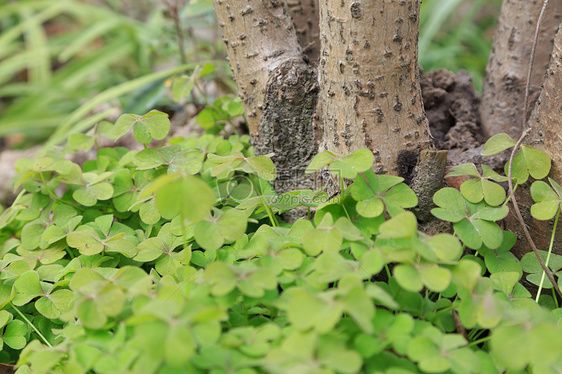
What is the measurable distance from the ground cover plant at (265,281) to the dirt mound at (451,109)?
320 mm

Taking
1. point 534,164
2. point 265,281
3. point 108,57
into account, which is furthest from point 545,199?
point 108,57

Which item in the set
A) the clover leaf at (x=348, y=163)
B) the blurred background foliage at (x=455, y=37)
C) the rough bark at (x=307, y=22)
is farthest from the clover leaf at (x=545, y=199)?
the blurred background foliage at (x=455, y=37)

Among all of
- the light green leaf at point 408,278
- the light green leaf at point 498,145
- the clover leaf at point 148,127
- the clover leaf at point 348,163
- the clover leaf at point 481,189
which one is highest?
the clover leaf at point 148,127

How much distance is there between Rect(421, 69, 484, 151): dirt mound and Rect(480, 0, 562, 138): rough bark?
87 millimetres

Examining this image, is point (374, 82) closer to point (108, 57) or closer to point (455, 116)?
point (455, 116)

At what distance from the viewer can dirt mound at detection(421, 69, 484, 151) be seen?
4.56ft

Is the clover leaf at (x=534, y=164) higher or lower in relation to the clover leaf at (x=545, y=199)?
higher

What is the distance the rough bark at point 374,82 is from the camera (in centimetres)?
100

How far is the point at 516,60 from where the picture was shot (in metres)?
1.47

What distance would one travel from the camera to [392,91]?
105cm

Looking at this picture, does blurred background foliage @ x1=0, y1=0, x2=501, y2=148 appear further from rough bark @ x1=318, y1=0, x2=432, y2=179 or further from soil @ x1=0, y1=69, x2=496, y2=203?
rough bark @ x1=318, y1=0, x2=432, y2=179

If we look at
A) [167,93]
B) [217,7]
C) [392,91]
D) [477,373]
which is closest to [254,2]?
[217,7]

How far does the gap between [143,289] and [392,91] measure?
76 cm

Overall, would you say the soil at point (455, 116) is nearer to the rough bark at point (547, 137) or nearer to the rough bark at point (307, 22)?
the rough bark at point (547, 137)
